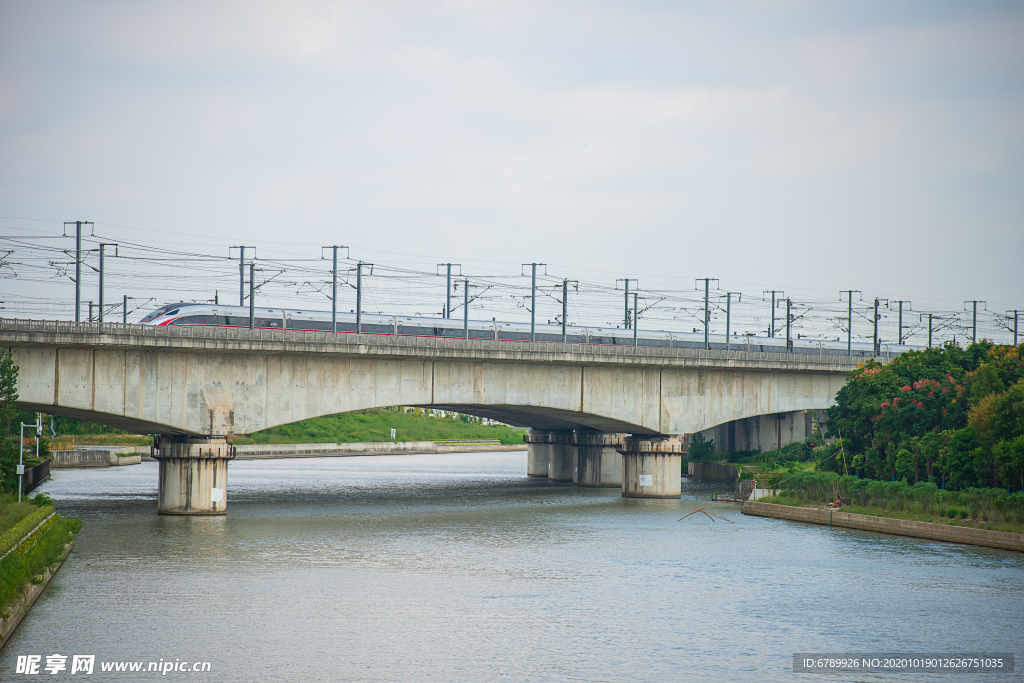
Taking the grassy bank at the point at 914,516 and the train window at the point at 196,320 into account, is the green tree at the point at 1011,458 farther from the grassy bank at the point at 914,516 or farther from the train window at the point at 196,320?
the train window at the point at 196,320

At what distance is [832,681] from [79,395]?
3719 centimetres

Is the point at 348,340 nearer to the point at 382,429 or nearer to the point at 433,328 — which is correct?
the point at 433,328

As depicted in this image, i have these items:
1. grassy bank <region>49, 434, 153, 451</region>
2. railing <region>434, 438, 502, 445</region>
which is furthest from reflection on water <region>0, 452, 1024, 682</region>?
railing <region>434, 438, 502, 445</region>

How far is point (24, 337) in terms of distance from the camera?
46.6m

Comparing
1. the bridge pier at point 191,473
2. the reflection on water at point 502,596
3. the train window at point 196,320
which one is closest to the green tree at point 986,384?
the reflection on water at point 502,596

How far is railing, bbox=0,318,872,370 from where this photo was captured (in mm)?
47625

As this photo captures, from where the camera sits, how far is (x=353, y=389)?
2218 inches

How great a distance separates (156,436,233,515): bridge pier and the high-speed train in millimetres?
8853

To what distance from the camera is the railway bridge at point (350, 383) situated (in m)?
49.0

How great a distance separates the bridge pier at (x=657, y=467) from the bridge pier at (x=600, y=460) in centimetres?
1122

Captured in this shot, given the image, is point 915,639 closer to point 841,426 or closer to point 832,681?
point 832,681

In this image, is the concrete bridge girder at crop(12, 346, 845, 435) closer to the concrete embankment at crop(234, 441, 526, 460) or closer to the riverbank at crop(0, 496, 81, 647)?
the riverbank at crop(0, 496, 81, 647)

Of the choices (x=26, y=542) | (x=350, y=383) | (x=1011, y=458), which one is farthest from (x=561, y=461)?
(x=26, y=542)

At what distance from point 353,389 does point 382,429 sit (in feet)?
279
